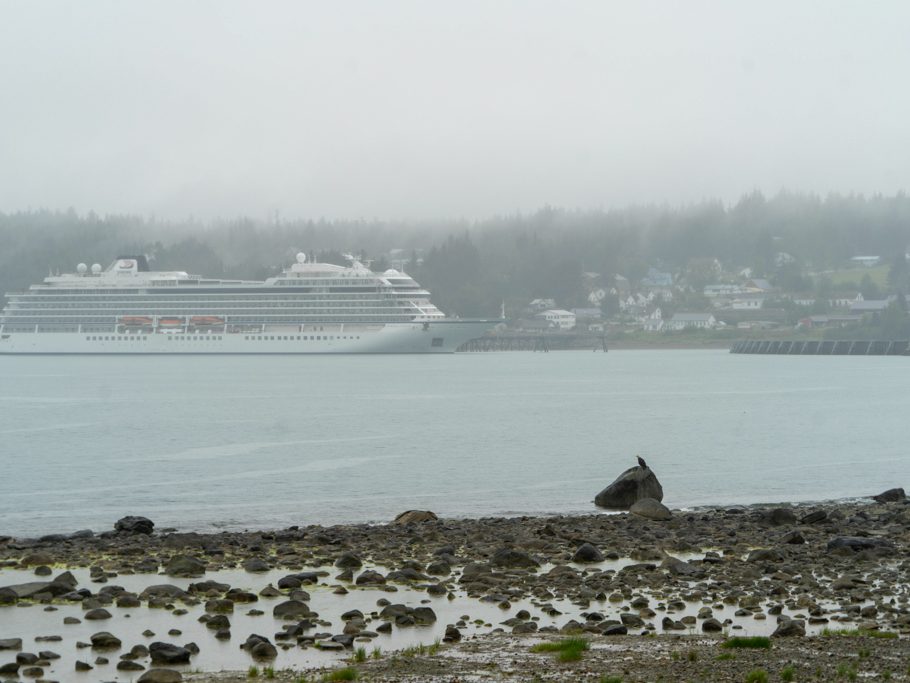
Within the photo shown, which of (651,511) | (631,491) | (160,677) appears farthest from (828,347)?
(160,677)

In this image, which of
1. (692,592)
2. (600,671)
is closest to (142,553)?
(692,592)

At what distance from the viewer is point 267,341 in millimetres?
133875

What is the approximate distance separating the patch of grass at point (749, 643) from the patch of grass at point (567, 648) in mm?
1227

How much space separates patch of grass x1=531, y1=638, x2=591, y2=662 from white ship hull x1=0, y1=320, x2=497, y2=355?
11963 centimetres

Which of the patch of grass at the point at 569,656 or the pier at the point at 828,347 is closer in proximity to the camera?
the patch of grass at the point at 569,656

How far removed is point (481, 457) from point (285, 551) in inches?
790

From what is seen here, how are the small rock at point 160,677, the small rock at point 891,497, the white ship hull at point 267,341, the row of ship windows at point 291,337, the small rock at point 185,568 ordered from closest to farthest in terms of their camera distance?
the small rock at point 160,677
the small rock at point 185,568
the small rock at point 891,497
the row of ship windows at point 291,337
the white ship hull at point 267,341

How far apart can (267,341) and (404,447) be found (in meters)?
95.4

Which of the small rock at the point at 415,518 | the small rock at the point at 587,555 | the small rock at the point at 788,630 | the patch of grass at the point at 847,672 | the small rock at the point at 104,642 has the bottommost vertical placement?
the small rock at the point at 415,518

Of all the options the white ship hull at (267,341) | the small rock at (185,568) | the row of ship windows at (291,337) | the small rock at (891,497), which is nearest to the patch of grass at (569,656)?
the small rock at (185,568)

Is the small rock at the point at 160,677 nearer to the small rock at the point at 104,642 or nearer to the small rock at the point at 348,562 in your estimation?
the small rock at the point at 104,642

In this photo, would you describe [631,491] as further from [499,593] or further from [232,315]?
[232,315]

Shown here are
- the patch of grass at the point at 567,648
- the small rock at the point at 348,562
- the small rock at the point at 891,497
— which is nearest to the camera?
the patch of grass at the point at 567,648

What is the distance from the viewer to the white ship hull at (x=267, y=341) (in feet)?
430
